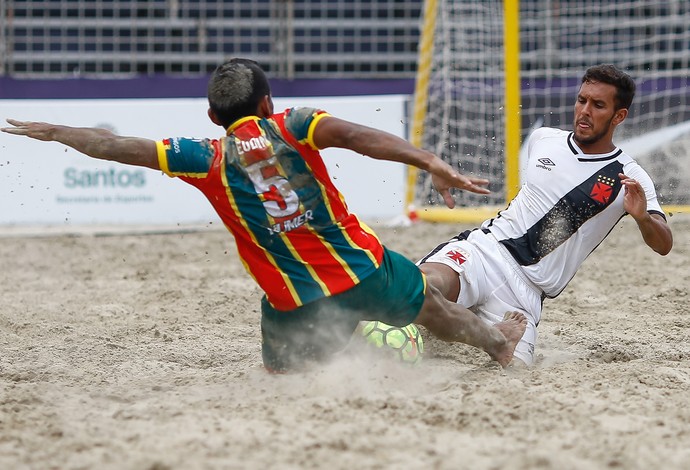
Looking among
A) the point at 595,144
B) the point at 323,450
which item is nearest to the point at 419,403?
the point at 323,450

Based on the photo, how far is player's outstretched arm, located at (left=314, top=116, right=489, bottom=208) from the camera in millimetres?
3324

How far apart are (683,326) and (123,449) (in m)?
3.40

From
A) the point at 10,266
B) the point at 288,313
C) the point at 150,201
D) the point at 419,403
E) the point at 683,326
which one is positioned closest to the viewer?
the point at 419,403

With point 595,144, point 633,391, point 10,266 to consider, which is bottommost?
point 10,266

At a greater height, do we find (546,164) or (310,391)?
(546,164)

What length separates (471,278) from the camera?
462 centimetres

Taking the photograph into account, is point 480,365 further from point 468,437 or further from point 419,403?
point 468,437

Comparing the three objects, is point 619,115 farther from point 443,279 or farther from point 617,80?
point 443,279

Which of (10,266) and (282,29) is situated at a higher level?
(282,29)

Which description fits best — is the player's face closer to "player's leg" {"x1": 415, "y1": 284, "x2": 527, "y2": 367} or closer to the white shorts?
the white shorts

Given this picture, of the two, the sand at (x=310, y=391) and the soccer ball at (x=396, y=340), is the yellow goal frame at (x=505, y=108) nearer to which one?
the sand at (x=310, y=391)

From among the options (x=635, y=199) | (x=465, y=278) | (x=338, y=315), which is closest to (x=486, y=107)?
(x=465, y=278)

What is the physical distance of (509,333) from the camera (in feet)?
14.3

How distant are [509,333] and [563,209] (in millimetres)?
706
